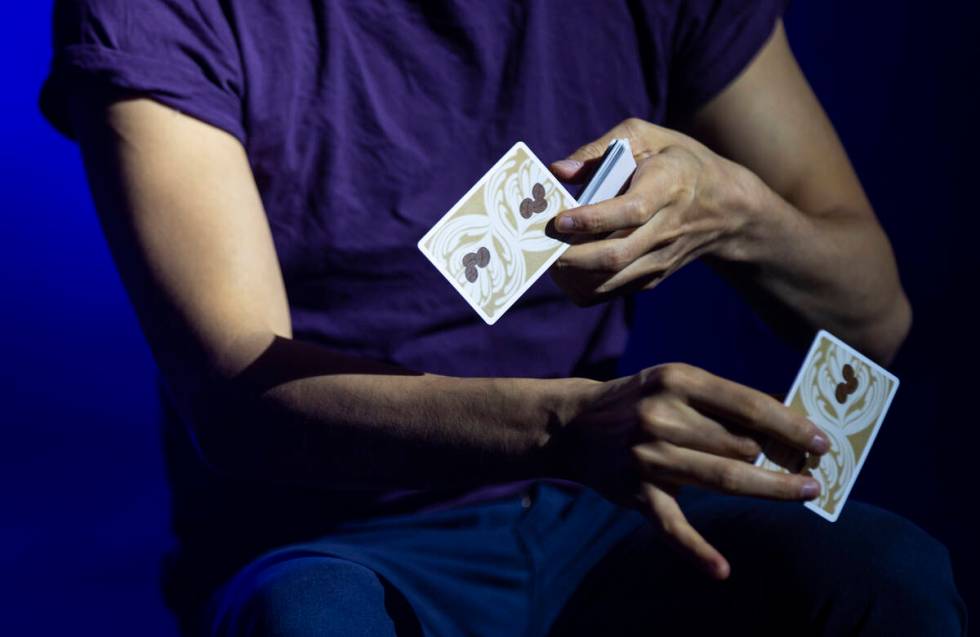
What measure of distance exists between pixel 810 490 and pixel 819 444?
0.13 ft

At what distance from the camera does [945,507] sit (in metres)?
1.71

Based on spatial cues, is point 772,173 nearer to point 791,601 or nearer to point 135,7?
point 791,601

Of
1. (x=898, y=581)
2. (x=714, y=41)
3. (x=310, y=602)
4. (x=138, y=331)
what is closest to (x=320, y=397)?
(x=310, y=602)

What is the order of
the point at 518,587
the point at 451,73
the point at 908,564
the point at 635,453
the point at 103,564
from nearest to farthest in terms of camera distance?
the point at 635,453
the point at 908,564
the point at 518,587
the point at 451,73
the point at 103,564

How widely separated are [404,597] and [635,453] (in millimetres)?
273

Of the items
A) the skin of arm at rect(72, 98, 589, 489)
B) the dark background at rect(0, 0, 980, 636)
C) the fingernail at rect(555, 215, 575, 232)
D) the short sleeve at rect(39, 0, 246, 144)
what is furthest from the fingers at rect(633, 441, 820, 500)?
the dark background at rect(0, 0, 980, 636)

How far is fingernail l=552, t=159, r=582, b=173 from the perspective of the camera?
1.05m

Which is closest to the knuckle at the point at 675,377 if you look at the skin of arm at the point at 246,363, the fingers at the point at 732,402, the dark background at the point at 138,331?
the fingers at the point at 732,402

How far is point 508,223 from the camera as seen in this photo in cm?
104

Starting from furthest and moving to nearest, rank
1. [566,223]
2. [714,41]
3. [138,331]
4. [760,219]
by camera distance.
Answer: [138,331], [714,41], [760,219], [566,223]

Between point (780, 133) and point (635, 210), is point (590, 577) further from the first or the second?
point (780, 133)

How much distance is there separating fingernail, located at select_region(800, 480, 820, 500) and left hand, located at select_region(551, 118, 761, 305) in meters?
0.24

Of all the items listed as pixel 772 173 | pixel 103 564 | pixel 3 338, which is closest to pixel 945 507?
pixel 772 173

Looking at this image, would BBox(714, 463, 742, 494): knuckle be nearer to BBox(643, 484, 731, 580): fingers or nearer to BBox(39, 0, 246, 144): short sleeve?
BBox(643, 484, 731, 580): fingers
